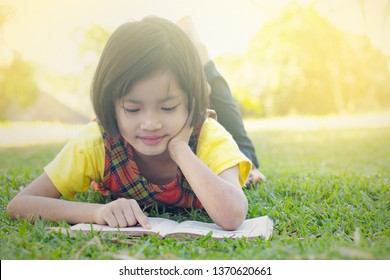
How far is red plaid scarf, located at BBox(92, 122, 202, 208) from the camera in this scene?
5.51 ft

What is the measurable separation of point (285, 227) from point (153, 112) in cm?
55

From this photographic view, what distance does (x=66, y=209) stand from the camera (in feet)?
5.03

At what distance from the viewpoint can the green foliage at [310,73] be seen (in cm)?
598

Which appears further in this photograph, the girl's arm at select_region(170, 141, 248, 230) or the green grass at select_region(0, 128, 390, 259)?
the girl's arm at select_region(170, 141, 248, 230)

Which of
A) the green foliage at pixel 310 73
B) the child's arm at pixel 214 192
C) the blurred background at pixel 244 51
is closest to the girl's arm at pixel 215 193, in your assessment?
the child's arm at pixel 214 192

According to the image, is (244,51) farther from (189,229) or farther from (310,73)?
(189,229)

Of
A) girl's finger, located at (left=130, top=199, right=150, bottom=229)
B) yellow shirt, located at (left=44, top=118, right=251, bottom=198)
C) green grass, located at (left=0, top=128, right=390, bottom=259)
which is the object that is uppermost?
yellow shirt, located at (left=44, top=118, right=251, bottom=198)

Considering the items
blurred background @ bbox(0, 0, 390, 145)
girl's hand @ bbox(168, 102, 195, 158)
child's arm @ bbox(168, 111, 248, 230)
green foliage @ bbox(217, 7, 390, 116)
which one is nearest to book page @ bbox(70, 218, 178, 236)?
child's arm @ bbox(168, 111, 248, 230)

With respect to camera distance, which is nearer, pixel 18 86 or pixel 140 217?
pixel 140 217

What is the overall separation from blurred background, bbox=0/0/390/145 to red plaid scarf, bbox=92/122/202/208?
473mm

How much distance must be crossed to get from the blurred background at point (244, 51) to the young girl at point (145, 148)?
291 millimetres

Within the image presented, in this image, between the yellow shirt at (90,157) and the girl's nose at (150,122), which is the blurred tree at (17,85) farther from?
the girl's nose at (150,122)

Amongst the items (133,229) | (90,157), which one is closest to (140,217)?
(133,229)

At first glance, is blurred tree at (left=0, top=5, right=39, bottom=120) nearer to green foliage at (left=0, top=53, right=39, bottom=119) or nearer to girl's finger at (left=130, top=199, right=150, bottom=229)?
green foliage at (left=0, top=53, right=39, bottom=119)
